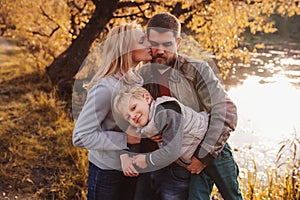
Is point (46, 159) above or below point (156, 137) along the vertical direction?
below

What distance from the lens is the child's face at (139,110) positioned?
1.81m

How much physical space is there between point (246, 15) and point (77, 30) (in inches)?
127

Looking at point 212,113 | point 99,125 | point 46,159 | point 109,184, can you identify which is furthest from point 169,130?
point 46,159

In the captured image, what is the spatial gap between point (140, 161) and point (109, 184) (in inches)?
10.6

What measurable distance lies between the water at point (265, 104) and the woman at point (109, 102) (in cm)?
334

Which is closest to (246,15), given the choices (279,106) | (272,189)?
(279,106)

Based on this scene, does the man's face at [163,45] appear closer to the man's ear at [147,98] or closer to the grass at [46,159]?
the man's ear at [147,98]

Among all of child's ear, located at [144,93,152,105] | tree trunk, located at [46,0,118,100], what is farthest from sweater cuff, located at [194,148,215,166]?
tree trunk, located at [46,0,118,100]

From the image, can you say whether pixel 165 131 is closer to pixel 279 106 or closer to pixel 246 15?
pixel 246 15

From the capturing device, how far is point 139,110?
5.94 feet

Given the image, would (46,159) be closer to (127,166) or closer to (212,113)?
(127,166)

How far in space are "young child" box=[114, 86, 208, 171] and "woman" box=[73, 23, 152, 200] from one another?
0.32 ft

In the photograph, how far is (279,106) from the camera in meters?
8.94

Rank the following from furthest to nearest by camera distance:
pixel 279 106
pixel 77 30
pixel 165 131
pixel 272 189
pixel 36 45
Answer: pixel 279 106 < pixel 36 45 < pixel 77 30 < pixel 272 189 < pixel 165 131
